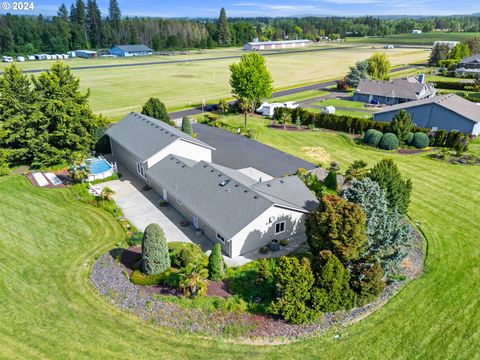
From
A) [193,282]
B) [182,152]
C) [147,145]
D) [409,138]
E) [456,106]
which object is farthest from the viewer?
[456,106]

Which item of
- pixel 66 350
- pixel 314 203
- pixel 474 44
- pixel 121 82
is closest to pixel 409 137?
pixel 314 203

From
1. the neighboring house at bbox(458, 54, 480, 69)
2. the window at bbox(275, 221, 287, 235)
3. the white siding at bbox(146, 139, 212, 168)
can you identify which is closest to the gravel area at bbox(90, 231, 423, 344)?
the window at bbox(275, 221, 287, 235)

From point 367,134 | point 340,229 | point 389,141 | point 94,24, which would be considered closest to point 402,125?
point 389,141

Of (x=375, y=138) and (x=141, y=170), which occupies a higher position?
(x=375, y=138)

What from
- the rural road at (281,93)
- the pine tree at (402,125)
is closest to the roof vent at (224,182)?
the pine tree at (402,125)

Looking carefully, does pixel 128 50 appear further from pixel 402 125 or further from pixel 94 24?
pixel 402 125

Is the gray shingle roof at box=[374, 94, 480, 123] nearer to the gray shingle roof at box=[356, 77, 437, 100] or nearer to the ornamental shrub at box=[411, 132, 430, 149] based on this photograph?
the ornamental shrub at box=[411, 132, 430, 149]
